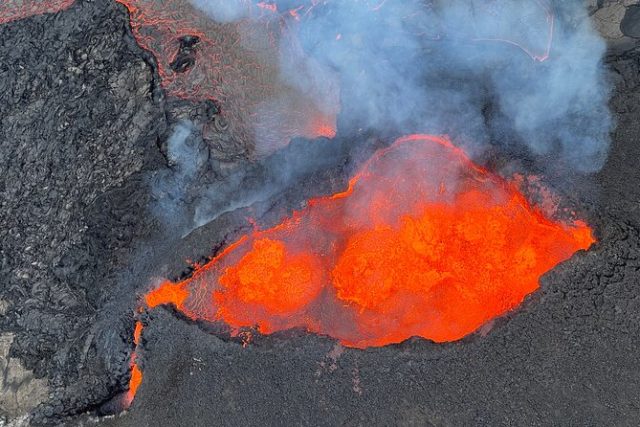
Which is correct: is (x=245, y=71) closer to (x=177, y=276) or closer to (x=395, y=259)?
(x=177, y=276)

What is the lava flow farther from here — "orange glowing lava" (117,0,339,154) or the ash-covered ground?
"orange glowing lava" (117,0,339,154)

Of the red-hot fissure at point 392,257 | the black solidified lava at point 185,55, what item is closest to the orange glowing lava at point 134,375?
the red-hot fissure at point 392,257

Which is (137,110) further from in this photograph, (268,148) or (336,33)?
(336,33)

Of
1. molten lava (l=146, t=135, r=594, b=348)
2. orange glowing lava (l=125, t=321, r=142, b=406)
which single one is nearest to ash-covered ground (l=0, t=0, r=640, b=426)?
orange glowing lava (l=125, t=321, r=142, b=406)

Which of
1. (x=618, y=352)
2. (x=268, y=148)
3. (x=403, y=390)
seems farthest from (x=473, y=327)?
(x=268, y=148)

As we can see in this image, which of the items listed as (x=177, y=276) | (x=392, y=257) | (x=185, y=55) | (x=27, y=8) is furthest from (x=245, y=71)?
(x=27, y=8)
